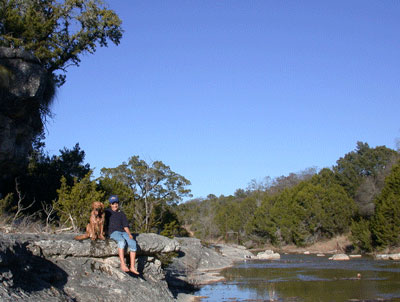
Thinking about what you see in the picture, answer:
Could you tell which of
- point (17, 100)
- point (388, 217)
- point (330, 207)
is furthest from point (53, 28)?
point (330, 207)

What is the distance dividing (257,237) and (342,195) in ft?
52.3

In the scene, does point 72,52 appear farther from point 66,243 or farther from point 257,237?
point 257,237

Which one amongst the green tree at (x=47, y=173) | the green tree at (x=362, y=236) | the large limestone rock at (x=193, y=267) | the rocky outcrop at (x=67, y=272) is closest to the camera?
the rocky outcrop at (x=67, y=272)

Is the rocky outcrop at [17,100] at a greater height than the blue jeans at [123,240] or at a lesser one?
greater

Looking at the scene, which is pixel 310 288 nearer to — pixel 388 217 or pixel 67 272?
pixel 67 272

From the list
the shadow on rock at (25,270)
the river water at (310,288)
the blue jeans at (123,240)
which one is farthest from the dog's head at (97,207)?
the river water at (310,288)

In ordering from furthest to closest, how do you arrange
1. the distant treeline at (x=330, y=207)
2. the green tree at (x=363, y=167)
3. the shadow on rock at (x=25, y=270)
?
the green tree at (x=363, y=167) < the distant treeline at (x=330, y=207) < the shadow on rock at (x=25, y=270)

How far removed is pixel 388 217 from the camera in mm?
38219

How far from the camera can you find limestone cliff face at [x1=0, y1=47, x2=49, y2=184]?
1661 cm

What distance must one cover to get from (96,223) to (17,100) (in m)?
9.03

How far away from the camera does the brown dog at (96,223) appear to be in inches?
403

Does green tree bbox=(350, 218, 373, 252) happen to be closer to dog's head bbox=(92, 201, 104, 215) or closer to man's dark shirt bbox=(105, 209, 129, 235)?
man's dark shirt bbox=(105, 209, 129, 235)

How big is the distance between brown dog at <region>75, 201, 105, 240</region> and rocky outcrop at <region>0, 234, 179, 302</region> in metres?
0.19

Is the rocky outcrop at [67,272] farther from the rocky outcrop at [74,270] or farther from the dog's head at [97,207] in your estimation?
the dog's head at [97,207]
